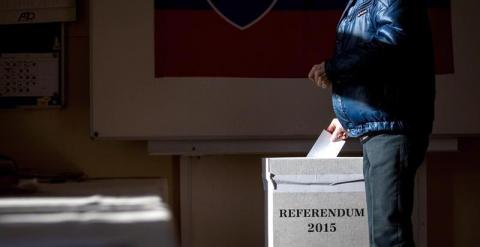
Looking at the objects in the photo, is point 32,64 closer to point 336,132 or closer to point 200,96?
point 200,96

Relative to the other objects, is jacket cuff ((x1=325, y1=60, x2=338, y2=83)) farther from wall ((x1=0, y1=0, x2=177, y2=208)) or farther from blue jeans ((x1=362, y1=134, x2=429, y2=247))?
wall ((x1=0, y1=0, x2=177, y2=208))

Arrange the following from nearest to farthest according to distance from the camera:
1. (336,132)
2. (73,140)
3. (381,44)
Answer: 1. (381,44)
2. (336,132)
3. (73,140)

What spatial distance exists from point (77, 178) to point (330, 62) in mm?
1214

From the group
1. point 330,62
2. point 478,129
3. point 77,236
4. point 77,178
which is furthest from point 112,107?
point 478,129

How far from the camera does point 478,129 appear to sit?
2031 mm

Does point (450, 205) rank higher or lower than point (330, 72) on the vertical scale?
lower

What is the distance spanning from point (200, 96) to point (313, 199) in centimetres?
71

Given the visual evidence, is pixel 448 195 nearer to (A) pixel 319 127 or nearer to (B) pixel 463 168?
(B) pixel 463 168

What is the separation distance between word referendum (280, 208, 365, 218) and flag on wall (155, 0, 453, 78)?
670 millimetres

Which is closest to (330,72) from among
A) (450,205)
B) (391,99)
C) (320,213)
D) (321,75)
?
(321,75)

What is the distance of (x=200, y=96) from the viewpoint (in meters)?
2.01

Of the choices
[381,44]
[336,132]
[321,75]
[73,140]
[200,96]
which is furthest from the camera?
[73,140]

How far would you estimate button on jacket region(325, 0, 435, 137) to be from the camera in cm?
112

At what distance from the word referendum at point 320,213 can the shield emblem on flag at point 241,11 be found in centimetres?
84
